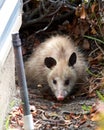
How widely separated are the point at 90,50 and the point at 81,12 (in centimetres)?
90

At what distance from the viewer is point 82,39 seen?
6543 millimetres

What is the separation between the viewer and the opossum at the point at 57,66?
548cm

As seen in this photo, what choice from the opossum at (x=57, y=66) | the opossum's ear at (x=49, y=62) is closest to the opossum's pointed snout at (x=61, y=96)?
the opossum at (x=57, y=66)

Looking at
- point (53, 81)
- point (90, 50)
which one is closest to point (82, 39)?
point (90, 50)

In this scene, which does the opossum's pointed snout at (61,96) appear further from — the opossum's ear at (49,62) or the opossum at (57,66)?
the opossum's ear at (49,62)

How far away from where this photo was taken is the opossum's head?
5.44 m

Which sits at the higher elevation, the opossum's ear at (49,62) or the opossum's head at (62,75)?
the opossum's ear at (49,62)

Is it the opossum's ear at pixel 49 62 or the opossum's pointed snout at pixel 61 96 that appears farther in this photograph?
the opossum's ear at pixel 49 62

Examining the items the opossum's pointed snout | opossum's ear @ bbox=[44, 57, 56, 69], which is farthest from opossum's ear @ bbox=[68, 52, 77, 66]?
the opossum's pointed snout

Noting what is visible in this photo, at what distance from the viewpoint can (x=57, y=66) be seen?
5.57m

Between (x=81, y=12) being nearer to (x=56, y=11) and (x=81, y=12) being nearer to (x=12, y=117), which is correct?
(x=56, y=11)

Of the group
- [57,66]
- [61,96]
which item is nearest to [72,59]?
[57,66]

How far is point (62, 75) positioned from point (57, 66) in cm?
16

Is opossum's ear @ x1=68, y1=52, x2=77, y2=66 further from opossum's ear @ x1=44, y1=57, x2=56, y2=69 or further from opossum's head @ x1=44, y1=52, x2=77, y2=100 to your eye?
opossum's ear @ x1=44, y1=57, x2=56, y2=69
